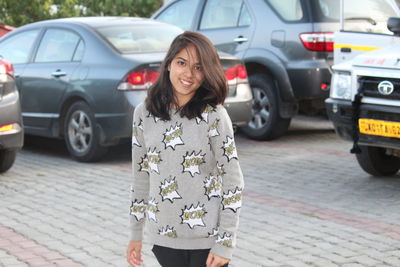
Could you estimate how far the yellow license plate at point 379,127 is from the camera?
7.16 m

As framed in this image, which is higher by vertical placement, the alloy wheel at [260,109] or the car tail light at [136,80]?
the car tail light at [136,80]

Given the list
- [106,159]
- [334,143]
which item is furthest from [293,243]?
[334,143]

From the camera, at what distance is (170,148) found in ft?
10.5

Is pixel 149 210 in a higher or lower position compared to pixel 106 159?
higher

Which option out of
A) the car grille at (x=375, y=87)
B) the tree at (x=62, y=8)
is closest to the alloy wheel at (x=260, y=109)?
the car grille at (x=375, y=87)

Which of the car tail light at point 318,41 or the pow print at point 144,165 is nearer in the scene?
the pow print at point 144,165

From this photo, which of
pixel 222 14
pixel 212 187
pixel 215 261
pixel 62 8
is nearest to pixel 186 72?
pixel 212 187

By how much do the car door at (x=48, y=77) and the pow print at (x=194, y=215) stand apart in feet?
21.8

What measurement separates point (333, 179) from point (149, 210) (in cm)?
520

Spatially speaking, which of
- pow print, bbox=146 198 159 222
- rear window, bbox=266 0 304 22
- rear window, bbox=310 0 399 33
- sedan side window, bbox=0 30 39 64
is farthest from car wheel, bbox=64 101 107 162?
pow print, bbox=146 198 159 222

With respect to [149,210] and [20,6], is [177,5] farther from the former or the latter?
[20,6]

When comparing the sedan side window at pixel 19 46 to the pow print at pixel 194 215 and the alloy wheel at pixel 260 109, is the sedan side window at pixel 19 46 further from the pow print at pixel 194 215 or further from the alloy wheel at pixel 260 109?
the pow print at pixel 194 215

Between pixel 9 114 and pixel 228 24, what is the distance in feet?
12.7

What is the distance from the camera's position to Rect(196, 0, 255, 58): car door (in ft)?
36.3
